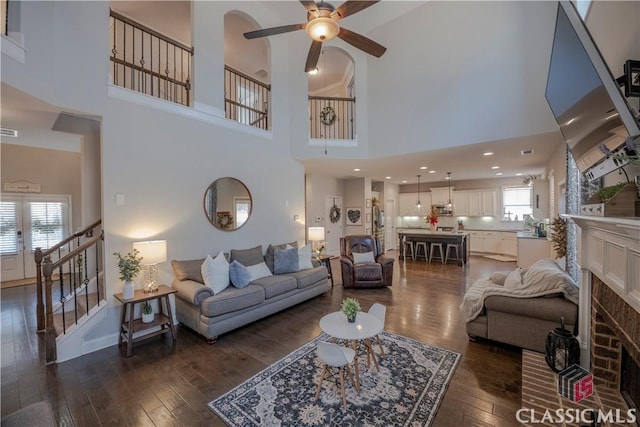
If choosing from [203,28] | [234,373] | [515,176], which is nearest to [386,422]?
[234,373]

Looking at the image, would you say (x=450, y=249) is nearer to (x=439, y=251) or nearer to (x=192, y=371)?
(x=439, y=251)

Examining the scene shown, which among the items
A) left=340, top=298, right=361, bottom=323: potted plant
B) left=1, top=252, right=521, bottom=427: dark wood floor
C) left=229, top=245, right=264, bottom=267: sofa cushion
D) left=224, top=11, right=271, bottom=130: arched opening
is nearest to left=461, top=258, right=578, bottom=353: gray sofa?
left=1, top=252, right=521, bottom=427: dark wood floor

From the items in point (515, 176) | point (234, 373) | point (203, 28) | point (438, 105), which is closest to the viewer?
point (234, 373)

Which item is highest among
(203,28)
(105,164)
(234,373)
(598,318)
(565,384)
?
(203,28)

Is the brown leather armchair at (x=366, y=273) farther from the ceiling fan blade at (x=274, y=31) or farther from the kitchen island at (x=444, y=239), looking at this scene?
the ceiling fan blade at (x=274, y=31)

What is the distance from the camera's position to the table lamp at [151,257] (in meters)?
3.21

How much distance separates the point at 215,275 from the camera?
3576mm

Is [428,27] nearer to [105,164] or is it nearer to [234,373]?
[105,164]

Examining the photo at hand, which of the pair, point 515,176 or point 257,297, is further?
point 515,176

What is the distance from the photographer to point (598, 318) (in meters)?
2.09

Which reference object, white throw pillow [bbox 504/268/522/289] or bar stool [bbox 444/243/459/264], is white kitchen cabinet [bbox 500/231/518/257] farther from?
white throw pillow [bbox 504/268/522/289]

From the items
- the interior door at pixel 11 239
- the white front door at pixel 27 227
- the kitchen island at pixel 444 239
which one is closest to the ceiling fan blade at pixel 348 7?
the kitchen island at pixel 444 239

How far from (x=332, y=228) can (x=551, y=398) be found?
23.4ft

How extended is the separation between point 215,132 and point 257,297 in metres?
2.71
